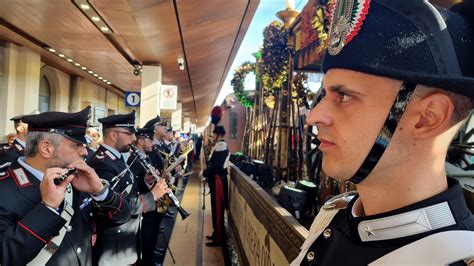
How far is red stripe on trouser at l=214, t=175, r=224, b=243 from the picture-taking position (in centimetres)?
646

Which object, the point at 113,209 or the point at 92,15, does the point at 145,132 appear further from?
the point at 113,209

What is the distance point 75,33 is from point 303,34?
17.7 feet

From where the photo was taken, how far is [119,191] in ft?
12.0

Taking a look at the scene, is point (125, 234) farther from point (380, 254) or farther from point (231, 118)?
point (231, 118)

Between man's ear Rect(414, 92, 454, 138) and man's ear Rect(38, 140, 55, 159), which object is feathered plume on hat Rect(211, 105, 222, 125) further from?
man's ear Rect(414, 92, 454, 138)

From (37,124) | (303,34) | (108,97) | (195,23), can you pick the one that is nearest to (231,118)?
(108,97)

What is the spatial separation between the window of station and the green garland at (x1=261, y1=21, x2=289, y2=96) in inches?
355

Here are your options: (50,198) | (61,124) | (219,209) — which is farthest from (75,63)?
(50,198)

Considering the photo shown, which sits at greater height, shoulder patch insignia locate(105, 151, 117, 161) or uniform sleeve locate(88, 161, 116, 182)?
shoulder patch insignia locate(105, 151, 117, 161)

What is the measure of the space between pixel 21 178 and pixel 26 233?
40 centimetres

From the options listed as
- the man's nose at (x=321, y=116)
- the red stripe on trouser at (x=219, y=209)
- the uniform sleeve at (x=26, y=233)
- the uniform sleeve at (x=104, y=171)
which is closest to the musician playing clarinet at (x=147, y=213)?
the uniform sleeve at (x=104, y=171)

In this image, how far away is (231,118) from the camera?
32844mm

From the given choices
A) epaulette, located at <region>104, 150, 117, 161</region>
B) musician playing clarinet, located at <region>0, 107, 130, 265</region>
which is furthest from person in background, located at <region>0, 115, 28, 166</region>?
musician playing clarinet, located at <region>0, 107, 130, 265</region>

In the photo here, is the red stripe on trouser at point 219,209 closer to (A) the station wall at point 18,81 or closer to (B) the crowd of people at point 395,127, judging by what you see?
(B) the crowd of people at point 395,127
